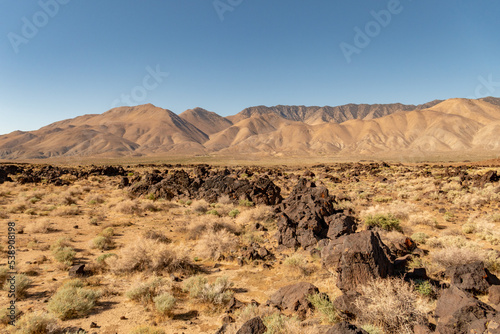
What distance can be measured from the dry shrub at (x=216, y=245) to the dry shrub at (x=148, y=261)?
4.45 ft

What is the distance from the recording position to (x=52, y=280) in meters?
7.97

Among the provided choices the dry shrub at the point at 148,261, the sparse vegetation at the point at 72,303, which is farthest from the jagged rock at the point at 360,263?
the sparse vegetation at the point at 72,303

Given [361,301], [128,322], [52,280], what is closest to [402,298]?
[361,301]

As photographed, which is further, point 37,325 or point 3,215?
point 3,215

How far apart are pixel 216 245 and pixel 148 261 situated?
2810 mm

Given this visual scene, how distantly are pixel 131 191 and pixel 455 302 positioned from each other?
23422 millimetres

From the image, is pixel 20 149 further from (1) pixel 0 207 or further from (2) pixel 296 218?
(2) pixel 296 218

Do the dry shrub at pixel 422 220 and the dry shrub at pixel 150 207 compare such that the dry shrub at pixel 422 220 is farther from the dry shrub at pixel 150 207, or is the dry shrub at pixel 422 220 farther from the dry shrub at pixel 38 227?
the dry shrub at pixel 38 227

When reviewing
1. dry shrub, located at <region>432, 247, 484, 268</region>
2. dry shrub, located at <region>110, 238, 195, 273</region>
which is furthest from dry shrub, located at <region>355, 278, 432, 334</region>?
dry shrub, located at <region>110, 238, 195, 273</region>

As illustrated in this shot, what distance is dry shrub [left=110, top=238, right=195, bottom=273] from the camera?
8.48 m

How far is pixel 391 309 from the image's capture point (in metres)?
4.95

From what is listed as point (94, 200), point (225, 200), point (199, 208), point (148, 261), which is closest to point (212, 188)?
point (225, 200)

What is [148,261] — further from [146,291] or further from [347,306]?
[347,306]

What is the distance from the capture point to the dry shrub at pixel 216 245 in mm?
10258
